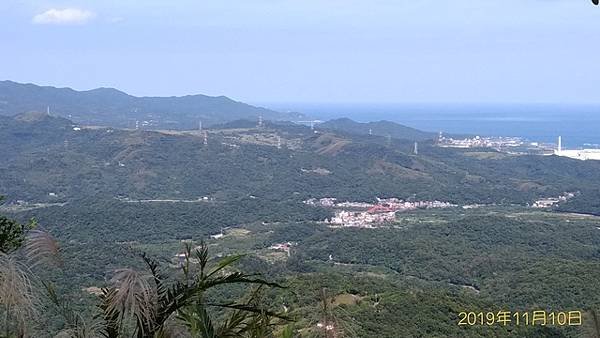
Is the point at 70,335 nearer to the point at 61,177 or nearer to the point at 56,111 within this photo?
the point at 61,177

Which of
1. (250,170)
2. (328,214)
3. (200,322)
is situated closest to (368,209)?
(328,214)

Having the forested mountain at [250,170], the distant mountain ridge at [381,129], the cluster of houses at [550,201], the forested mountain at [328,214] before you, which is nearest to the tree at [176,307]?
the forested mountain at [328,214]

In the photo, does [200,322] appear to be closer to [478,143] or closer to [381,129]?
[478,143]

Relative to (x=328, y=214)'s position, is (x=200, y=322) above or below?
above

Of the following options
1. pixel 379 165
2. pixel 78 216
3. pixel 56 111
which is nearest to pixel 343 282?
pixel 78 216

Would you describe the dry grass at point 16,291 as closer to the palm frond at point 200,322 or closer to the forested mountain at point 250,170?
the palm frond at point 200,322
